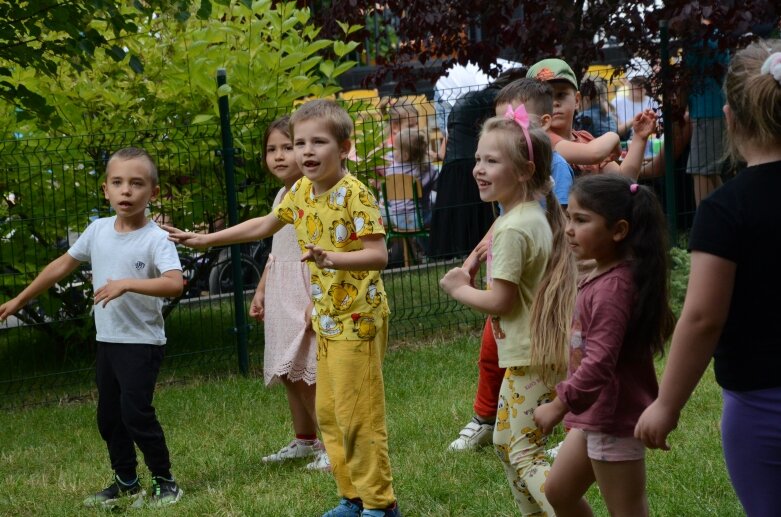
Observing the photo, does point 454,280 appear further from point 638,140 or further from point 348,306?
point 638,140

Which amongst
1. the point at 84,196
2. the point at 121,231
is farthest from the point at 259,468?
the point at 84,196

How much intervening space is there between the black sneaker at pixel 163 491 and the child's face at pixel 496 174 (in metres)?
2.10

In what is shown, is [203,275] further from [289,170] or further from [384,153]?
[289,170]

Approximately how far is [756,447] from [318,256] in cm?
177

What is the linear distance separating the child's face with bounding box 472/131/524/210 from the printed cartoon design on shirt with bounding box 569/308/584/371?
→ 0.70 meters

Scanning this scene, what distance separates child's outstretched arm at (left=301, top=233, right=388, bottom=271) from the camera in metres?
4.09

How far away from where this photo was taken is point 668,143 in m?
9.83

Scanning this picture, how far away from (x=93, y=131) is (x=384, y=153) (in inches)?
81.9

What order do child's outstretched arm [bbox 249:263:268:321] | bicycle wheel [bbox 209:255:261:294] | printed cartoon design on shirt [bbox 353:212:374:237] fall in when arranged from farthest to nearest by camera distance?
bicycle wheel [bbox 209:255:261:294]
child's outstretched arm [bbox 249:263:268:321]
printed cartoon design on shirt [bbox 353:212:374:237]

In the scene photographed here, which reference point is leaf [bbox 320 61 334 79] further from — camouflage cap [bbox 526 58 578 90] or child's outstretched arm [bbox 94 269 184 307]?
child's outstretched arm [bbox 94 269 184 307]

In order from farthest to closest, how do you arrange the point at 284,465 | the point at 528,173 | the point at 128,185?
the point at 284,465 → the point at 128,185 → the point at 528,173

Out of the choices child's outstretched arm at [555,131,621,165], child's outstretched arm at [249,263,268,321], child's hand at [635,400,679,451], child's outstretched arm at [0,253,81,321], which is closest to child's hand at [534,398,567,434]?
child's hand at [635,400,679,451]

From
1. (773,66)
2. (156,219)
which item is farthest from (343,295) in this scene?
(156,219)

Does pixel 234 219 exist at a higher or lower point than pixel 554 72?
lower
